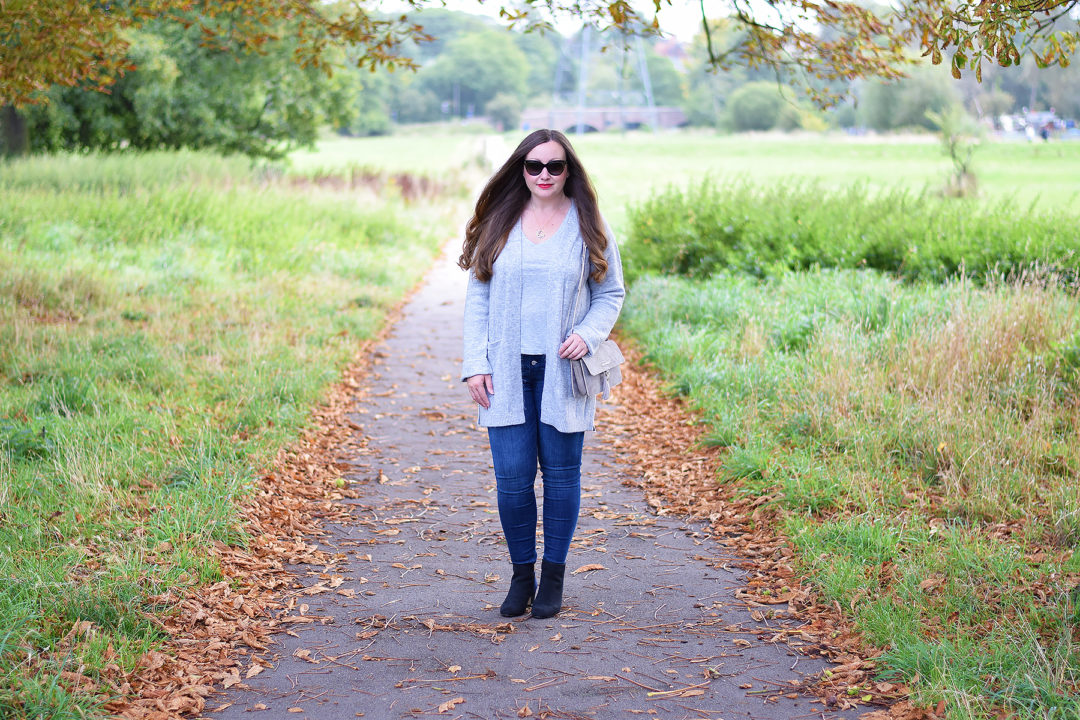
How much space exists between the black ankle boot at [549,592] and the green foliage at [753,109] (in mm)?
96374

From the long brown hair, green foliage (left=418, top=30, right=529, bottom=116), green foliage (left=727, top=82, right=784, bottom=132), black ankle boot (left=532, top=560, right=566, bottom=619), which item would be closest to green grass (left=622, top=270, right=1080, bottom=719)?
black ankle boot (left=532, top=560, right=566, bottom=619)

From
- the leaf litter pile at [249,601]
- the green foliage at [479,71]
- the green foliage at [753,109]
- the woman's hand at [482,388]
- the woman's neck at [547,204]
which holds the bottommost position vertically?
the leaf litter pile at [249,601]

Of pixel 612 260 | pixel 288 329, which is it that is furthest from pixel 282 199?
pixel 612 260

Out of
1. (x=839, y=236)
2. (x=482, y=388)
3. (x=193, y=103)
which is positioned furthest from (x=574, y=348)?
(x=193, y=103)

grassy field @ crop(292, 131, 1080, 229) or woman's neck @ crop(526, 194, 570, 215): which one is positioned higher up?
grassy field @ crop(292, 131, 1080, 229)

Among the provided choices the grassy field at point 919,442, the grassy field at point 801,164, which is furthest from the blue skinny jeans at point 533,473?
the grassy field at point 801,164

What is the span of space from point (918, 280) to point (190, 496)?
882 cm

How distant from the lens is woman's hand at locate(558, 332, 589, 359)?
4137 mm

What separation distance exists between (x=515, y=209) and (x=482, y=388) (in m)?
0.84

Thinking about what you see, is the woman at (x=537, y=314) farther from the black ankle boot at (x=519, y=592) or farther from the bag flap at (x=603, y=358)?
the black ankle boot at (x=519, y=592)

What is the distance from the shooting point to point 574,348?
414 cm

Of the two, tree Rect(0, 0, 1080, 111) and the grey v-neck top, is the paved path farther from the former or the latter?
tree Rect(0, 0, 1080, 111)

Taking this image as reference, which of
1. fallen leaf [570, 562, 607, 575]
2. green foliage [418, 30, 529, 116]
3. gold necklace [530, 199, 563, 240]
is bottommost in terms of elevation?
fallen leaf [570, 562, 607, 575]

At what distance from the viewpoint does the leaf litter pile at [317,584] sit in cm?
367
